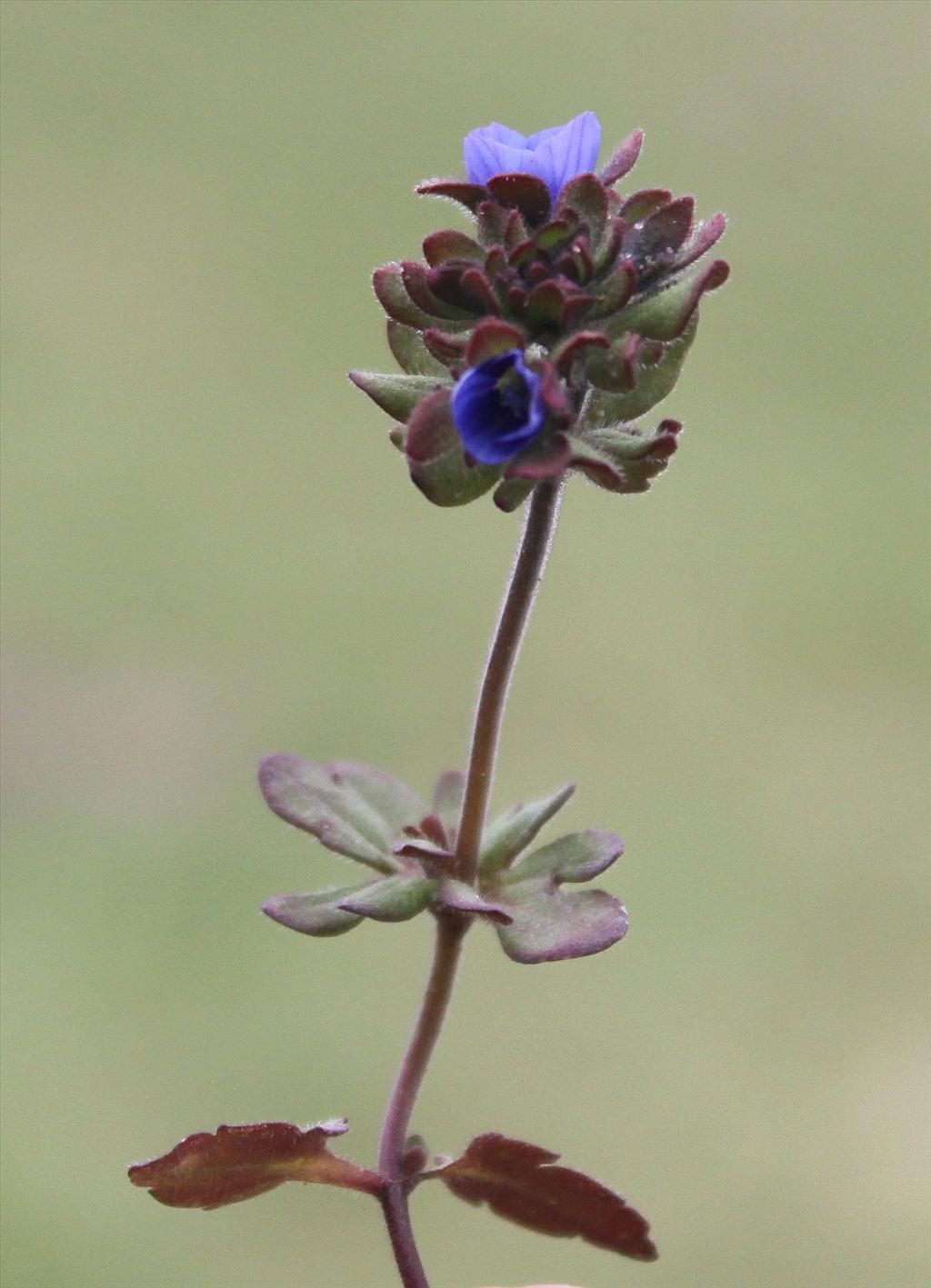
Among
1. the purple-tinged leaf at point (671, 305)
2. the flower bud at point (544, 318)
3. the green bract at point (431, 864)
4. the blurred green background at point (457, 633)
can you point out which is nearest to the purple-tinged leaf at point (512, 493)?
the flower bud at point (544, 318)

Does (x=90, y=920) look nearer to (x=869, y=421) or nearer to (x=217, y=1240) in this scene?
(x=217, y=1240)

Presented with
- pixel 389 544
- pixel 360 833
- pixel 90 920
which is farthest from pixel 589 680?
pixel 360 833

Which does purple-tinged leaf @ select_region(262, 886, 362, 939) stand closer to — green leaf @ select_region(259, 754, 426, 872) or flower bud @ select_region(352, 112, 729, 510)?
green leaf @ select_region(259, 754, 426, 872)

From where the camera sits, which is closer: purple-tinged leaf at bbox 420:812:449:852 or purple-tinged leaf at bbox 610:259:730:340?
purple-tinged leaf at bbox 610:259:730:340

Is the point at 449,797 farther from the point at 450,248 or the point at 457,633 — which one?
the point at 457,633

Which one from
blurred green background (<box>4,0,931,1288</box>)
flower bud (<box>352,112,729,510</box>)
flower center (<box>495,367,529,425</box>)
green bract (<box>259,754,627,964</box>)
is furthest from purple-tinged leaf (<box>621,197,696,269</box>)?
blurred green background (<box>4,0,931,1288</box>)

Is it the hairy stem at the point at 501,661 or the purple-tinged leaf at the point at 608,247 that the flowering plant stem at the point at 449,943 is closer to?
the hairy stem at the point at 501,661
